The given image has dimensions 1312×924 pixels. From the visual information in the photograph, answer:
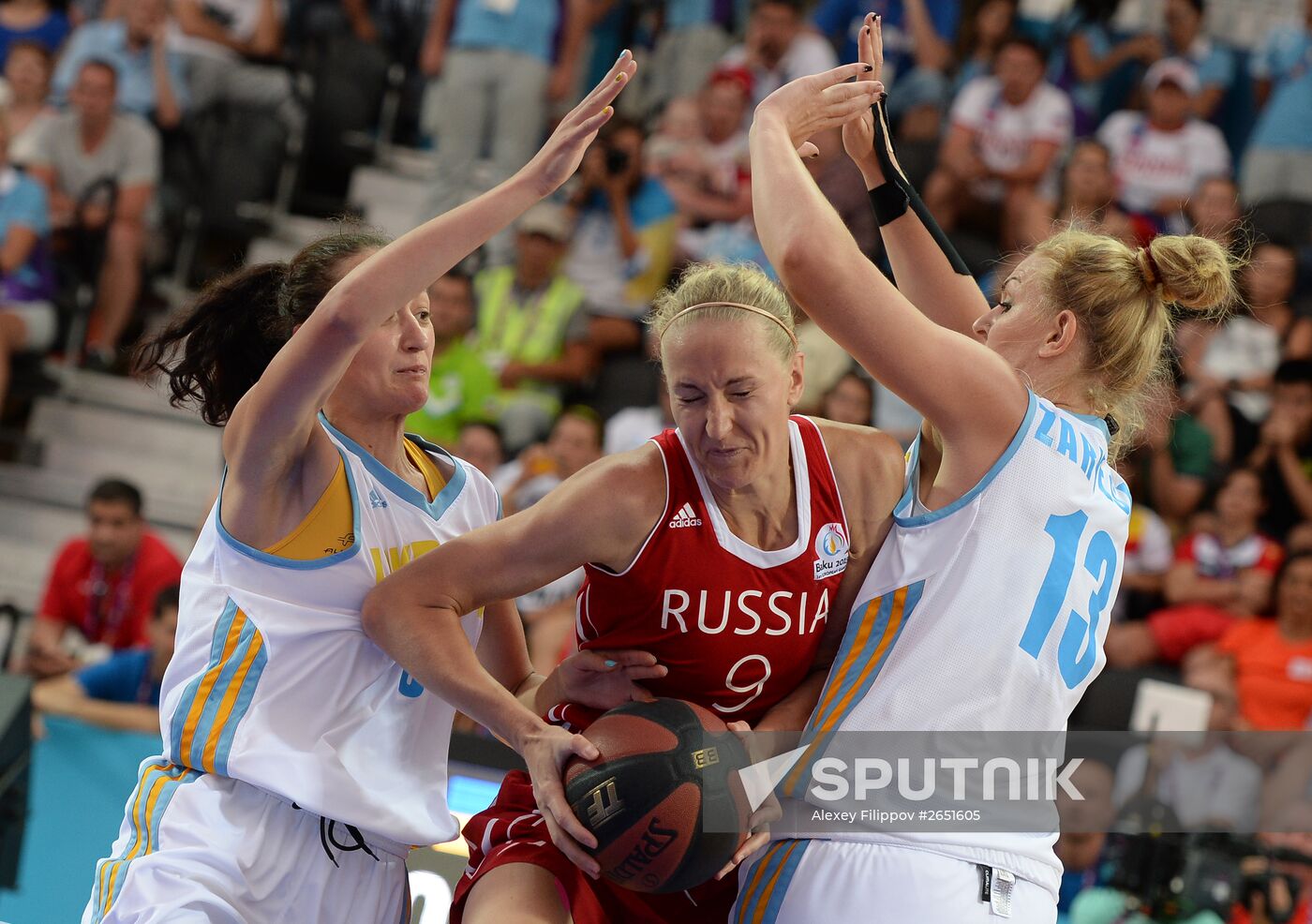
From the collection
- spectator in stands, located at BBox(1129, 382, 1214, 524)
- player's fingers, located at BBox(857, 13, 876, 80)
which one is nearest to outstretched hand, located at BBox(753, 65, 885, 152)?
player's fingers, located at BBox(857, 13, 876, 80)

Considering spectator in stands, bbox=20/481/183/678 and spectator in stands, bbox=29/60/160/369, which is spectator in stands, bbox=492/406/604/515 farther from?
spectator in stands, bbox=29/60/160/369

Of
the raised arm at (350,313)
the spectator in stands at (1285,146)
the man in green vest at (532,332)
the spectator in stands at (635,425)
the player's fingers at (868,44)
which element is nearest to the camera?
the raised arm at (350,313)

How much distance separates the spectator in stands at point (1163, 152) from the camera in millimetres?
8555

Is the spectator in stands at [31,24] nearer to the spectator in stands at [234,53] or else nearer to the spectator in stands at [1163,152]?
the spectator in stands at [234,53]

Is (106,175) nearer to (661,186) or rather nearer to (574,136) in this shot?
(661,186)

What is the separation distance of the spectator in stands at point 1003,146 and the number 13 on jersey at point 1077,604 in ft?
19.5

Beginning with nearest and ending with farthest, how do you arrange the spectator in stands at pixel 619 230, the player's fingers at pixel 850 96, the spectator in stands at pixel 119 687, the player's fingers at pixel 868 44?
the player's fingers at pixel 850 96, the player's fingers at pixel 868 44, the spectator in stands at pixel 119 687, the spectator in stands at pixel 619 230

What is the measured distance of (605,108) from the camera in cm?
297

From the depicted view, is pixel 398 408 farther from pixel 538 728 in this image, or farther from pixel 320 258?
pixel 538 728

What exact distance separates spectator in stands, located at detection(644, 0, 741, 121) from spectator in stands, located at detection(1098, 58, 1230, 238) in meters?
2.64

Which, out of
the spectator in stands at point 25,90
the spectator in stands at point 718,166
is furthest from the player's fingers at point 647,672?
the spectator in stands at point 25,90

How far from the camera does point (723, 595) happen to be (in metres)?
2.88

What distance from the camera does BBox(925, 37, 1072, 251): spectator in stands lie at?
8617mm

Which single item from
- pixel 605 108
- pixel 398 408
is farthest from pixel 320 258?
pixel 605 108
